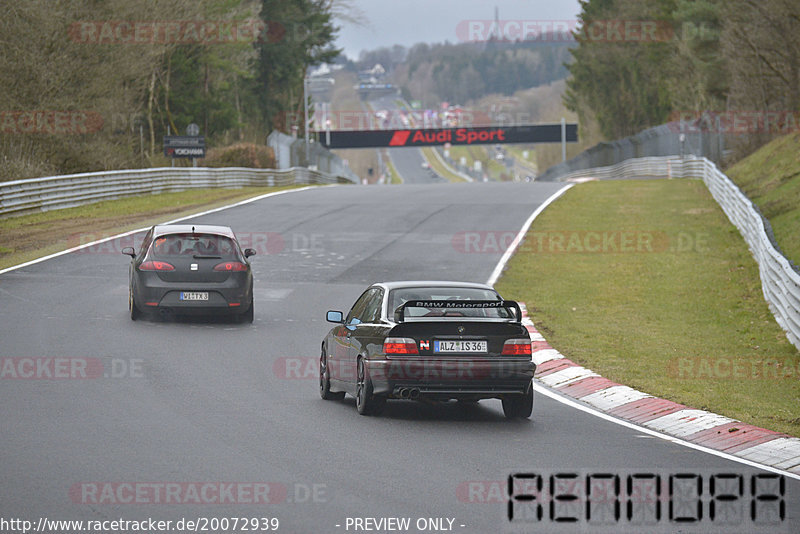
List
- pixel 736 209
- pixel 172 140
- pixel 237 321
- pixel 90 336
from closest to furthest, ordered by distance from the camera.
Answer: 1. pixel 90 336
2. pixel 237 321
3. pixel 736 209
4. pixel 172 140

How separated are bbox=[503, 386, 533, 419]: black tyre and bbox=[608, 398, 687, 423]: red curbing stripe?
3.37 feet

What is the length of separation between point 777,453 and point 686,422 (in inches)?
61.7

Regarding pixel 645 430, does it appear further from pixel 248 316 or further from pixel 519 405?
pixel 248 316

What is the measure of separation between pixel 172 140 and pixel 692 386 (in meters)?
40.1

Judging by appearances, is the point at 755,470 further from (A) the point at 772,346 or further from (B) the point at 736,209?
(B) the point at 736,209

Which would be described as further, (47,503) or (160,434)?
(160,434)

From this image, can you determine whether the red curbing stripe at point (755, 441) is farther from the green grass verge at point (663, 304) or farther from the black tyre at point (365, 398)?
the black tyre at point (365, 398)

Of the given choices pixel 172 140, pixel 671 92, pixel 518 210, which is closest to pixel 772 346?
pixel 518 210

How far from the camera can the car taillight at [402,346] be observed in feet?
35.5

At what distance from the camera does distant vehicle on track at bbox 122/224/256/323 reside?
17.6 metres

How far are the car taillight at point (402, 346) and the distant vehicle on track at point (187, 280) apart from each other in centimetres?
742

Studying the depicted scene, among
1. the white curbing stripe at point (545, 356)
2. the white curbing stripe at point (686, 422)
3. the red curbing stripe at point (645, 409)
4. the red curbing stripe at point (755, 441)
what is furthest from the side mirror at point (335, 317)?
the red curbing stripe at point (755, 441)

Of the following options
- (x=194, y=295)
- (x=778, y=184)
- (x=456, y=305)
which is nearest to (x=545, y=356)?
(x=456, y=305)

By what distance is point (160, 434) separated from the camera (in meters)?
9.88
